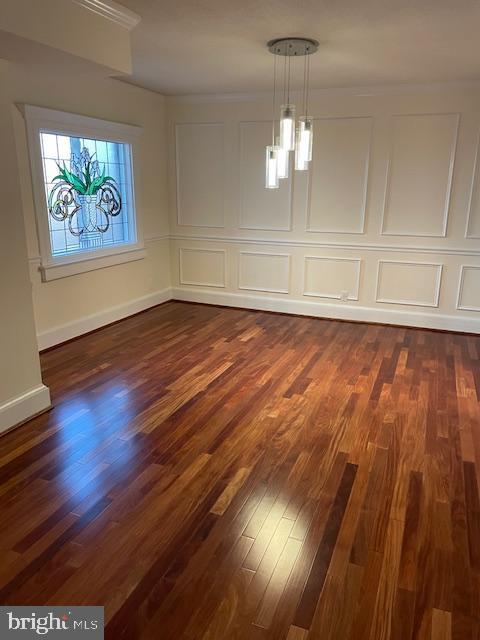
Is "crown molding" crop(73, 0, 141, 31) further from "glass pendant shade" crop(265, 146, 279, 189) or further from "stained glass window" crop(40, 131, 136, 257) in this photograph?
"stained glass window" crop(40, 131, 136, 257)

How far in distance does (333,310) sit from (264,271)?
966 millimetres

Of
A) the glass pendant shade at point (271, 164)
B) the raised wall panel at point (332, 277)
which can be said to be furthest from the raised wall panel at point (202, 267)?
the glass pendant shade at point (271, 164)

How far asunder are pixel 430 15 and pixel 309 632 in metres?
3.14

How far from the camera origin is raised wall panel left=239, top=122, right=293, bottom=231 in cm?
525

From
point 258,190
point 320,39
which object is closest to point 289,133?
point 320,39

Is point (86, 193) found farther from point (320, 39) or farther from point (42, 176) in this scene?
point (320, 39)

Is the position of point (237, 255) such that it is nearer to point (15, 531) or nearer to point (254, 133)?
point (254, 133)

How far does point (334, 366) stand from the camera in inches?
159

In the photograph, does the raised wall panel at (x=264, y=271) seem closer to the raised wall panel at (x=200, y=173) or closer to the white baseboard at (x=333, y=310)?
the white baseboard at (x=333, y=310)

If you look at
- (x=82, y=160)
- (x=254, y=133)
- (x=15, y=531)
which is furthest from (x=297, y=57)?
(x=15, y=531)

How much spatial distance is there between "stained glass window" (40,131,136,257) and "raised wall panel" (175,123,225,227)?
0.80m

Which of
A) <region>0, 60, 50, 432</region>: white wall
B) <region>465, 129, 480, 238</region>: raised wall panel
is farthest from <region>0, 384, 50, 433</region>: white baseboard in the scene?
<region>465, 129, 480, 238</region>: raised wall panel

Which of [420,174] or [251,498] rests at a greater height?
[420,174]

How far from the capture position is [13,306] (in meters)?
2.85
